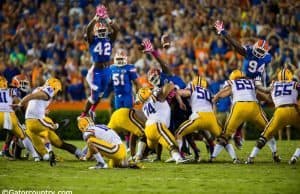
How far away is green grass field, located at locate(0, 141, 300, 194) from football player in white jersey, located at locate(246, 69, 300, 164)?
1.71ft

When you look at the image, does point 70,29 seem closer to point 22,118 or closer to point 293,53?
point 22,118

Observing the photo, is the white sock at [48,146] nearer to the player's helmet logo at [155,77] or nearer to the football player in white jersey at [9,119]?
the football player in white jersey at [9,119]

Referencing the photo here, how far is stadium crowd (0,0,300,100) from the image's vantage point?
23.6 metres

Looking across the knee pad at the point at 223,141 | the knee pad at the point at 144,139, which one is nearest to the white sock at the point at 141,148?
the knee pad at the point at 144,139

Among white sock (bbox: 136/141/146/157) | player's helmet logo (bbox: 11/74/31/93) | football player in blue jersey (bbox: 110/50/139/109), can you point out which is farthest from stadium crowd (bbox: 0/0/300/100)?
white sock (bbox: 136/141/146/157)

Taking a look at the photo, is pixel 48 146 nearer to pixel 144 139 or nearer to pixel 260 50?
pixel 144 139

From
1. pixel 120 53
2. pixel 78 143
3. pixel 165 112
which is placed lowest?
pixel 78 143

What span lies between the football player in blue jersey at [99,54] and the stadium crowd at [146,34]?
5.58m

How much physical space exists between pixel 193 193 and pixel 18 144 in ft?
19.9

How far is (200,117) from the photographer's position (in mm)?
15727

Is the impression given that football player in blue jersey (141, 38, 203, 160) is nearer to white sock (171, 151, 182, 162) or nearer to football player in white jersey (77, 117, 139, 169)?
white sock (171, 151, 182, 162)

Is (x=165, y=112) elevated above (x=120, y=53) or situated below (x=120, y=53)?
below

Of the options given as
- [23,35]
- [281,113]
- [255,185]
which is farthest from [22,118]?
[255,185]

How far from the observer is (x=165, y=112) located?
1550 cm
